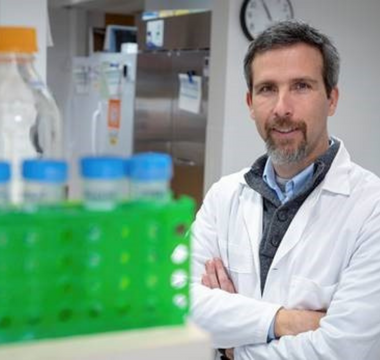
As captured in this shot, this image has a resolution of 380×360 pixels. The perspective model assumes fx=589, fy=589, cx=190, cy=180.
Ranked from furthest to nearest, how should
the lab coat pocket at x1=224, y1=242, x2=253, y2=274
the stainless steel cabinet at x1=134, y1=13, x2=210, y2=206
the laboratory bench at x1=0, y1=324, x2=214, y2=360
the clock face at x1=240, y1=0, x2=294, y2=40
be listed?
1. the stainless steel cabinet at x1=134, y1=13, x2=210, y2=206
2. the clock face at x1=240, y1=0, x2=294, y2=40
3. the lab coat pocket at x1=224, y1=242, x2=253, y2=274
4. the laboratory bench at x1=0, y1=324, x2=214, y2=360

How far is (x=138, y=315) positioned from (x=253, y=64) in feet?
4.48

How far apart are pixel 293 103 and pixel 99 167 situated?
1250 millimetres

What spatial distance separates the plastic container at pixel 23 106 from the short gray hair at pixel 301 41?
3.18 feet

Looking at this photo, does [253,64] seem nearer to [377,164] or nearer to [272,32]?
[272,32]

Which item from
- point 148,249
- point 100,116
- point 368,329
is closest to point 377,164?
point 100,116

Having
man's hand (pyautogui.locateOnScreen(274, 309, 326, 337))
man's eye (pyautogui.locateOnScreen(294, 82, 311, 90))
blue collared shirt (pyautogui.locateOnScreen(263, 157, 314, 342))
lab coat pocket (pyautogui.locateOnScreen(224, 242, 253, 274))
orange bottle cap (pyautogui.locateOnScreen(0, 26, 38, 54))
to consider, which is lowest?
man's hand (pyautogui.locateOnScreen(274, 309, 326, 337))

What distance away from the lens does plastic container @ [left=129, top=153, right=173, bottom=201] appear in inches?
25.9

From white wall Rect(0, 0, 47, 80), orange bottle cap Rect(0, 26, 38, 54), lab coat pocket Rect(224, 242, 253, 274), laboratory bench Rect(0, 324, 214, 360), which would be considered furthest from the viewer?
lab coat pocket Rect(224, 242, 253, 274)

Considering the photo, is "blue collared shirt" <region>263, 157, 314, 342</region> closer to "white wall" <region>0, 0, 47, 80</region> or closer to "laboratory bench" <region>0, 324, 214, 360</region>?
"white wall" <region>0, 0, 47, 80</region>

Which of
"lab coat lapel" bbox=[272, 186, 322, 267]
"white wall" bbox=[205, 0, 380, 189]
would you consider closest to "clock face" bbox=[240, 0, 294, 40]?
"white wall" bbox=[205, 0, 380, 189]

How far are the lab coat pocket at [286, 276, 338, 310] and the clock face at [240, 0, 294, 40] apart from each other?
2076 millimetres

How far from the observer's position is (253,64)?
1.89 meters

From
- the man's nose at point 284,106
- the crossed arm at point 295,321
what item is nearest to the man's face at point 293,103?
the man's nose at point 284,106

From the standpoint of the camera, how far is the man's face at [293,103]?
179cm
